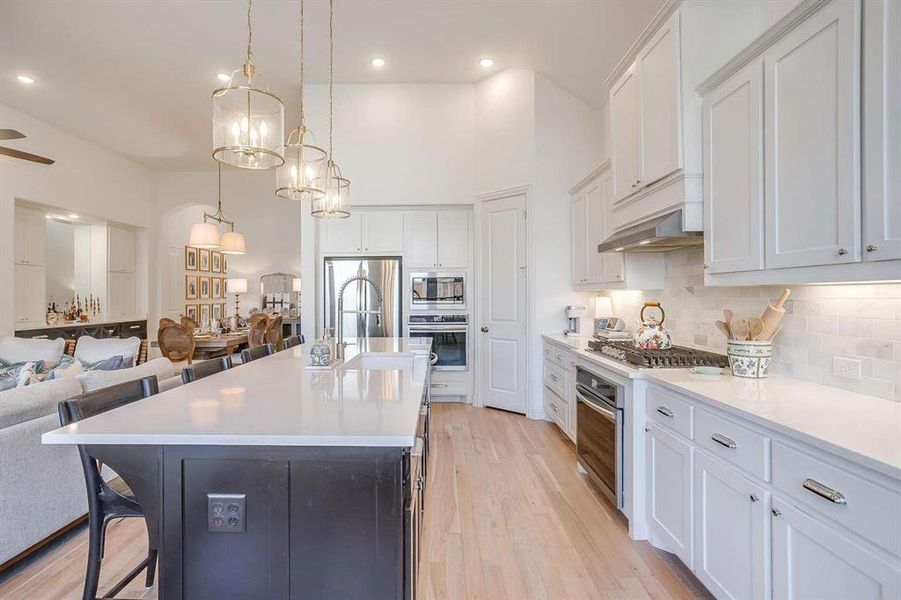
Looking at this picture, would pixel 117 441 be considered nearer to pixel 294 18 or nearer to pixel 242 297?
pixel 294 18

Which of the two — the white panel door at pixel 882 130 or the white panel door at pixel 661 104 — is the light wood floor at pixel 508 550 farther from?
the white panel door at pixel 661 104

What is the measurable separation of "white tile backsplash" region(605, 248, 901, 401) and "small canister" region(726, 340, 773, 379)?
12 cm

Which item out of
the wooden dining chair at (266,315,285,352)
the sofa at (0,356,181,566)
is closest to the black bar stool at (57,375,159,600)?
the sofa at (0,356,181,566)

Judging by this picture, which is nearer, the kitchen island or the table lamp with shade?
the kitchen island

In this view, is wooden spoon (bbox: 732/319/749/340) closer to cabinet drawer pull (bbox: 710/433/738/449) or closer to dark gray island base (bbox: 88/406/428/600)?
cabinet drawer pull (bbox: 710/433/738/449)

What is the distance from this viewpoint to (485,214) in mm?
5152

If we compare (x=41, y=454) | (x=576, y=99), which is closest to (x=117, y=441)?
(x=41, y=454)

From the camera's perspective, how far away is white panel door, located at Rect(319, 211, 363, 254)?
5348 millimetres

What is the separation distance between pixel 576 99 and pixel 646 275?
98.6 inches

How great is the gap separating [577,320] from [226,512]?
3.86 metres

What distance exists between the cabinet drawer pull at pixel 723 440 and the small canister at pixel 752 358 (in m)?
0.55

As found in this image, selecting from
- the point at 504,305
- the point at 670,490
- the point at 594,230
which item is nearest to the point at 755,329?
the point at 670,490

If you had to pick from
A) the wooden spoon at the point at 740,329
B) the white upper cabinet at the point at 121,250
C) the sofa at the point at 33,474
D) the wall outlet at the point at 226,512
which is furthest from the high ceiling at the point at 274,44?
the wall outlet at the point at 226,512

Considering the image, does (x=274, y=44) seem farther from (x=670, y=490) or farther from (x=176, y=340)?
(x=670, y=490)
